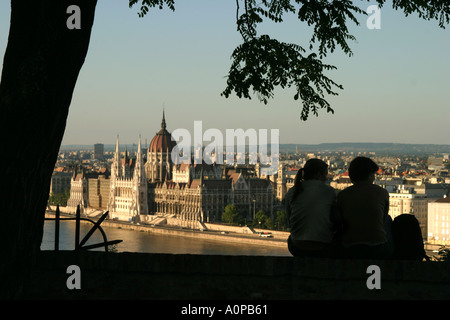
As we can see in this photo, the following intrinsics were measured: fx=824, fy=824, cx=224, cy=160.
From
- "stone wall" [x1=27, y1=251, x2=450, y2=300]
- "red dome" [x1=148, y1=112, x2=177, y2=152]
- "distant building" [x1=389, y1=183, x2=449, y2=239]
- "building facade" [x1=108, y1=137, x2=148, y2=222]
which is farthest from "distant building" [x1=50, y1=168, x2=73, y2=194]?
"stone wall" [x1=27, y1=251, x2=450, y2=300]

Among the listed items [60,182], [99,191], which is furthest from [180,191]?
[60,182]

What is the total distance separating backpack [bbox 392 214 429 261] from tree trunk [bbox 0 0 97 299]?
4.55ft

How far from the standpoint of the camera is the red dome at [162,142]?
53.8 m

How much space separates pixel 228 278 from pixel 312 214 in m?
0.42

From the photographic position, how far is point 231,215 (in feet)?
135

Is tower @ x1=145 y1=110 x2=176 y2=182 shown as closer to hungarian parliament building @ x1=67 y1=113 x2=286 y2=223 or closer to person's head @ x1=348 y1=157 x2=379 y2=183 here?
hungarian parliament building @ x1=67 y1=113 x2=286 y2=223

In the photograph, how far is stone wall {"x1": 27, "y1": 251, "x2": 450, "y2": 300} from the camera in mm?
3111

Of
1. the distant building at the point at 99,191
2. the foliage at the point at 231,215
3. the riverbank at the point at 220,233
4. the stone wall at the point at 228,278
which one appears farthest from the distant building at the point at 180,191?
the stone wall at the point at 228,278

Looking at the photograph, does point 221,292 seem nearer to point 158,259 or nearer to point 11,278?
point 158,259

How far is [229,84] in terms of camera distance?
3451mm
